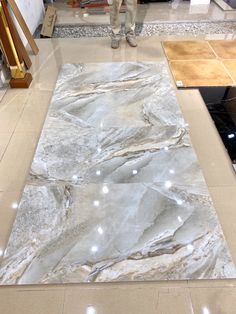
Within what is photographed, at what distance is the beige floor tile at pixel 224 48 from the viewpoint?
2811 mm

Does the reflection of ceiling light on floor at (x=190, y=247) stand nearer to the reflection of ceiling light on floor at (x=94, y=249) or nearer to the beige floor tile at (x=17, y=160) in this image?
the reflection of ceiling light on floor at (x=94, y=249)

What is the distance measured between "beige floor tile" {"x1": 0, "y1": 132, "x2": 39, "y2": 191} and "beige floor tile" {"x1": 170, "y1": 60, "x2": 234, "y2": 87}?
1.32m

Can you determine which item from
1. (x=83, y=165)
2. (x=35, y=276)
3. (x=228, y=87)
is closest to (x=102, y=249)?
(x=35, y=276)

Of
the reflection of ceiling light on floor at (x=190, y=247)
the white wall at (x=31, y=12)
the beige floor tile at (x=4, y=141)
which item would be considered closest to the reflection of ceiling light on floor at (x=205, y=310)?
the reflection of ceiling light on floor at (x=190, y=247)

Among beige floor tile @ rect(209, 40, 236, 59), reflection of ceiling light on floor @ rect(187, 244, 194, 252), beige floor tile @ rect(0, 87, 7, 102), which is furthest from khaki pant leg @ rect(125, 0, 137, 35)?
reflection of ceiling light on floor @ rect(187, 244, 194, 252)

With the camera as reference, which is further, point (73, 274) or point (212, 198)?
point (212, 198)

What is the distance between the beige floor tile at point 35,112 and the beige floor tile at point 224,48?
5.74ft

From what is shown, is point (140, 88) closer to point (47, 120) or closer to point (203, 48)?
point (47, 120)

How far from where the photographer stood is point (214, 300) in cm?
118

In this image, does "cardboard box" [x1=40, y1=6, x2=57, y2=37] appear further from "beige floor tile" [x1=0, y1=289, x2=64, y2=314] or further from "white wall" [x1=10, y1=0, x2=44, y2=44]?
"beige floor tile" [x1=0, y1=289, x2=64, y2=314]

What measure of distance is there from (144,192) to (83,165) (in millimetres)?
422

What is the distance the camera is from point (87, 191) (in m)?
1.59

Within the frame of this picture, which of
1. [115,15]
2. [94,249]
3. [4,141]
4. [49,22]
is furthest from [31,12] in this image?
[94,249]

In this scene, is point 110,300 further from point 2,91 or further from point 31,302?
point 2,91
